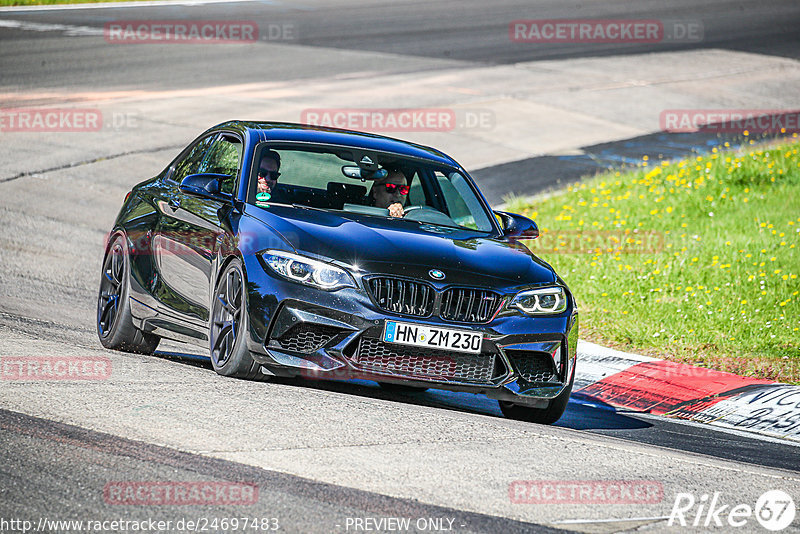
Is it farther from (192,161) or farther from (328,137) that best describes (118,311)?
(328,137)

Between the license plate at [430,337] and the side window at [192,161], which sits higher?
the side window at [192,161]

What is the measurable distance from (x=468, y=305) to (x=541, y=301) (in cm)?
52

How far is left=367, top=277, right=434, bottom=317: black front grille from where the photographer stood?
6887 mm

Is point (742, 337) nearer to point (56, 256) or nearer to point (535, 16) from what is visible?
point (56, 256)

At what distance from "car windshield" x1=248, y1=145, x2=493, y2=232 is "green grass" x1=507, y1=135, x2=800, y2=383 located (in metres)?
2.94

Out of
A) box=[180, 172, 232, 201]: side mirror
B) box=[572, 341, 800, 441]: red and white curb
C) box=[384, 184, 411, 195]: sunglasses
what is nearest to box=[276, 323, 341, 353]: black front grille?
box=[180, 172, 232, 201]: side mirror

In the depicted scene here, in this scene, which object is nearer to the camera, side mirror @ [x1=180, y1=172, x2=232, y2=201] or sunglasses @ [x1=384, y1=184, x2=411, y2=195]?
side mirror @ [x1=180, y1=172, x2=232, y2=201]

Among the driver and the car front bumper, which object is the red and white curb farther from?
the car front bumper

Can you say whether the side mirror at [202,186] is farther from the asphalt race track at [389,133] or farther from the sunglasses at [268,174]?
the asphalt race track at [389,133]

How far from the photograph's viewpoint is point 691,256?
13.3 meters

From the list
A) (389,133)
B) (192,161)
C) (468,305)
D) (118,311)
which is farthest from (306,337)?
(389,133)

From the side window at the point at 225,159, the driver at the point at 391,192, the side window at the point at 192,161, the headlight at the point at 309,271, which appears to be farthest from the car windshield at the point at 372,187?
the headlight at the point at 309,271

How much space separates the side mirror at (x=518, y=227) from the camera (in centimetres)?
835

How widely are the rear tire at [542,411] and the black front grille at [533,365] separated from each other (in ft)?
0.84
